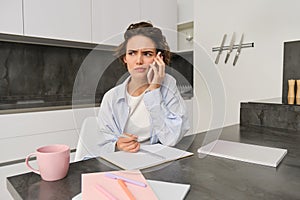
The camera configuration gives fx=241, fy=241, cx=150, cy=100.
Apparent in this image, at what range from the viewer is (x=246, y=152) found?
2.23 feet

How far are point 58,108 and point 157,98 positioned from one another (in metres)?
1.08

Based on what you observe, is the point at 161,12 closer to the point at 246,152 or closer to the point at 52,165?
the point at 246,152

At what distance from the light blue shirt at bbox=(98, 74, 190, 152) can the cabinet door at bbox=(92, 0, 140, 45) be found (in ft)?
3.99

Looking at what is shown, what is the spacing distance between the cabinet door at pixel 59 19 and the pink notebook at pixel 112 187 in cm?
148

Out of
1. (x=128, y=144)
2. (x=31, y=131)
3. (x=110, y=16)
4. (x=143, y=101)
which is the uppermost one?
(x=110, y=16)

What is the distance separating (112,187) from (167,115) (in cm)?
39

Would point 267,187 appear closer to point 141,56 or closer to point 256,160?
point 256,160

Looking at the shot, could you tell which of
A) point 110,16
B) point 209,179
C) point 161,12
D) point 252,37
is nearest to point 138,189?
point 209,179

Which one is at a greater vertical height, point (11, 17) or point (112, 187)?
point (11, 17)

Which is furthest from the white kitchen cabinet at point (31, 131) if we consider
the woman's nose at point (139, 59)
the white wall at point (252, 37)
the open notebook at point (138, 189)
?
the white wall at point (252, 37)

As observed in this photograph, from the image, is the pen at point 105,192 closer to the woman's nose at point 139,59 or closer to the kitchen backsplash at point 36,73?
the woman's nose at point 139,59

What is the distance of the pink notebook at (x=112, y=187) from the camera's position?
0.42 m

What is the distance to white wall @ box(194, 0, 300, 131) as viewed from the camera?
1.62m

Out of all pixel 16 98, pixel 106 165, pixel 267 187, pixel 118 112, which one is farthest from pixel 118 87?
pixel 16 98
